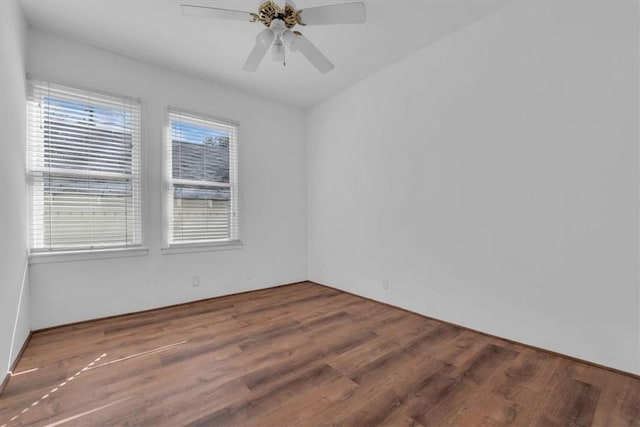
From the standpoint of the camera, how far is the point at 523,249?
234 cm

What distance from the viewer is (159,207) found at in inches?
129

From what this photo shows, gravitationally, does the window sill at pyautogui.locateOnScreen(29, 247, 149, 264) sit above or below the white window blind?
below

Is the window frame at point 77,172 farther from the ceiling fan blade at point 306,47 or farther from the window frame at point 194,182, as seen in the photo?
the ceiling fan blade at point 306,47

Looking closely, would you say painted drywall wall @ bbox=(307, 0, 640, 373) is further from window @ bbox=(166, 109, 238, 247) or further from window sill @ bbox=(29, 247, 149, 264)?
window sill @ bbox=(29, 247, 149, 264)

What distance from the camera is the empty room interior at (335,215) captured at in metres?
1.80

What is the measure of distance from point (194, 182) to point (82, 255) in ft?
4.46

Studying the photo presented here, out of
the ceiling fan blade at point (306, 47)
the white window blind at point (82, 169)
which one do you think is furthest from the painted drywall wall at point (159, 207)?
the ceiling fan blade at point (306, 47)

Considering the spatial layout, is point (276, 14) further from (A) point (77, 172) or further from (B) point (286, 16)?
(A) point (77, 172)

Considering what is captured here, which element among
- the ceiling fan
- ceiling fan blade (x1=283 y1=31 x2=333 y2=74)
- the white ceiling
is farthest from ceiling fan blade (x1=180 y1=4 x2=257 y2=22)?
the white ceiling

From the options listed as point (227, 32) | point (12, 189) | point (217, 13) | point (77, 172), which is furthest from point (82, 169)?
point (217, 13)

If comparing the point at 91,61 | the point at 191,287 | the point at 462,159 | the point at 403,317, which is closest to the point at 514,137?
the point at 462,159

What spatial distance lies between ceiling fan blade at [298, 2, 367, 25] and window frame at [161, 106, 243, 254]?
84.1 inches

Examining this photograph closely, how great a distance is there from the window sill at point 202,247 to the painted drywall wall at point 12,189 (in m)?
1.21

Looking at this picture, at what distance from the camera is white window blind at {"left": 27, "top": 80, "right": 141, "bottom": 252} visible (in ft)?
8.58
